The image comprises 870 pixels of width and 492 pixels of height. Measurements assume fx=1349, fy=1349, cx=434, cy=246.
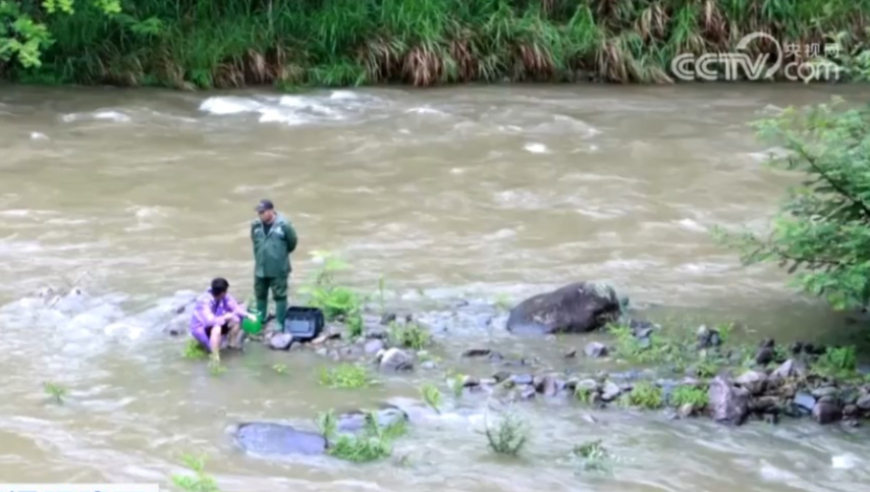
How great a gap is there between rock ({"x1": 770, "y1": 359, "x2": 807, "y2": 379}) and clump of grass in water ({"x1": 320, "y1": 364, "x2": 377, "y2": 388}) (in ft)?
9.79

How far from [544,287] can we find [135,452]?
4.88 metres

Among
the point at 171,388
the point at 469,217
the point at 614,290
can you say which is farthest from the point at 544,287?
the point at 171,388

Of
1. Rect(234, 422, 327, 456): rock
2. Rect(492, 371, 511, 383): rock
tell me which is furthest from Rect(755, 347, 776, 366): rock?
Rect(234, 422, 327, 456): rock

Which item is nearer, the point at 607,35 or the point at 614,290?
the point at 614,290

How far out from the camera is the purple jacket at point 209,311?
1070cm

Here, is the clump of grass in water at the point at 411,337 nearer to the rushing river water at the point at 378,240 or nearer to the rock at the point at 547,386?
the rushing river water at the point at 378,240

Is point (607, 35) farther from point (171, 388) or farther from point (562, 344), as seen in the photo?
point (171, 388)

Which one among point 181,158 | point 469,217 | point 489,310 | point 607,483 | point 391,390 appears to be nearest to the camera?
point 607,483

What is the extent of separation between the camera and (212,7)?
24125mm

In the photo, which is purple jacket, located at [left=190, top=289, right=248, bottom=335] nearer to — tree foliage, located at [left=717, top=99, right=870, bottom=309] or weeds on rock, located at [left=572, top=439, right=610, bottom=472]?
weeds on rock, located at [left=572, top=439, right=610, bottom=472]

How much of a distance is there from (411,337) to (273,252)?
1.36 m

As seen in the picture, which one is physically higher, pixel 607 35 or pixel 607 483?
pixel 607 35

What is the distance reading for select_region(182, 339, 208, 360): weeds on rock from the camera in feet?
35.1

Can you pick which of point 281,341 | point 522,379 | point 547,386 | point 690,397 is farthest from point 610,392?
point 281,341
